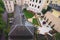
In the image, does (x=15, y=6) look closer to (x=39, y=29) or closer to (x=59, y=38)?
(x=39, y=29)

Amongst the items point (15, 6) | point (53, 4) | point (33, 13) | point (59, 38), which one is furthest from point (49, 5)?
point (59, 38)

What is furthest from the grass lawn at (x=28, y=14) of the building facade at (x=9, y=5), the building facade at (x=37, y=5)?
the building facade at (x=9, y=5)

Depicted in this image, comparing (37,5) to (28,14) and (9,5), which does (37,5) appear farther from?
(9,5)

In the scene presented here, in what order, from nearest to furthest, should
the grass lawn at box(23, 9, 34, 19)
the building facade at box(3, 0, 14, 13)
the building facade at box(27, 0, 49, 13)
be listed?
the grass lawn at box(23, 9, 34, 19) < the building facade at box(3, 0, 14, 13) < the building facade at box(27, 0, 49, 13)

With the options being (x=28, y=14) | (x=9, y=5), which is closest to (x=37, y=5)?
(x=28, y=14)

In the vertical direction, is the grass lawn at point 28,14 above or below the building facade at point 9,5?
below

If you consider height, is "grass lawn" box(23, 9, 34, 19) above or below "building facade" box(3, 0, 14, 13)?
below

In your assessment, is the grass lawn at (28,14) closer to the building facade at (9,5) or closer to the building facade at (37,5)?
the building facade at (37,5)

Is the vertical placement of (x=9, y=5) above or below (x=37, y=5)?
above

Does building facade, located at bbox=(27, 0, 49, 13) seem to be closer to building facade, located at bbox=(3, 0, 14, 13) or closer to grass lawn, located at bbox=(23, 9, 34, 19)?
grass lawn, located at bbox=(23, 9, 34, 19)

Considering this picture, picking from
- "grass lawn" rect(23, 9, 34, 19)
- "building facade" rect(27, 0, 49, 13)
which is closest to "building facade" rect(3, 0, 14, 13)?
"grass lawn" rect(23, 9, 34, 19)

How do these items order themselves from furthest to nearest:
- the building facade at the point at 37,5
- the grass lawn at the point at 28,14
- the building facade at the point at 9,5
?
the building facade at the point at 37,5
the building facade at the point at 9,5
the grass lawn at the point at 28,14
